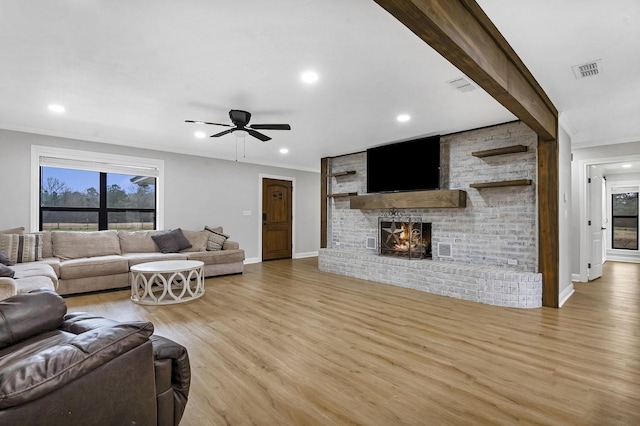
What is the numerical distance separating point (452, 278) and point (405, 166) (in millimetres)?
1960

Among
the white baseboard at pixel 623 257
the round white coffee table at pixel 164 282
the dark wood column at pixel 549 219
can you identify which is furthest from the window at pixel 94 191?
the white baseboard at pixel 623 257

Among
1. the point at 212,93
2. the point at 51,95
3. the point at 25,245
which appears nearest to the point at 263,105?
the point at 212,93

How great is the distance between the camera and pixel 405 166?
17.3 ft

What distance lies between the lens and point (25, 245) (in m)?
4.20

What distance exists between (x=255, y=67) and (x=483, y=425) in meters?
2.98

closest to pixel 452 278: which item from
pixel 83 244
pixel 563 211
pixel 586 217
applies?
pixel 563 211

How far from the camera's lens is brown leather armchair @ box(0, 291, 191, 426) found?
0.88 metres

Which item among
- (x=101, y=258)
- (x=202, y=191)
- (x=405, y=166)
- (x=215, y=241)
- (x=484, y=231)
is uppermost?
(x=405, y=166)

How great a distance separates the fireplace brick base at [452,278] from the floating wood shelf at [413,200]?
2.84 feet

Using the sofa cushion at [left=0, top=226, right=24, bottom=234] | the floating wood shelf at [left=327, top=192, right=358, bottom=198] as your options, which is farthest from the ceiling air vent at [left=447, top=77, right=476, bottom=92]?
the sofa cushion at [left=0, top=226, right=24, bottom=234]

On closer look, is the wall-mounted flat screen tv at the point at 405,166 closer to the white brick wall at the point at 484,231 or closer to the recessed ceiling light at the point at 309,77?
the white brick wall at the point at 484,231

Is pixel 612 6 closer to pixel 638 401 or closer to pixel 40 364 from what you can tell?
pixel 638 401

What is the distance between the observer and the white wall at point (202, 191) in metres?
4.60

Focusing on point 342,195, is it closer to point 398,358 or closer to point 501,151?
point 501,151
